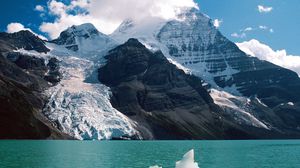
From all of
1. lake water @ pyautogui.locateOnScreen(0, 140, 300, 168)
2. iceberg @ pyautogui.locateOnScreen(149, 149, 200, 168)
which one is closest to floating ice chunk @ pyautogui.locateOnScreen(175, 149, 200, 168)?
iceberg @ pyautogui.locateOnScreen(149, 149, 200, 168)

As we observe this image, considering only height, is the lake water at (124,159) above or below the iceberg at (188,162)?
below

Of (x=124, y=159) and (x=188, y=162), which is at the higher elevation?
(x=188, y=162)

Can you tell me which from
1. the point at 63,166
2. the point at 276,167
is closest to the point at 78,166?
the point at 63,166

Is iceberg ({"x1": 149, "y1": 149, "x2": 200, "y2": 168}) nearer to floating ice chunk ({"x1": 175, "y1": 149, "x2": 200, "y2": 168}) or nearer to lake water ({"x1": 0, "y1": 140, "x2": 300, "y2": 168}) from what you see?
floating ice chunk ({"x1": 175, "y1": 149, "x2": 200, "y2": 168})

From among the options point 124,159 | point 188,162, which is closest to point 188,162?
point 188,162

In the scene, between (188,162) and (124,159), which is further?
(124,159)

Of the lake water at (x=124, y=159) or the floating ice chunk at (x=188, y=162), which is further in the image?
the lake water at (x=124, y=159)

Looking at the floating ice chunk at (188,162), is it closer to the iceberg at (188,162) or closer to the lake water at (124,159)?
the iceberg at (188,162)

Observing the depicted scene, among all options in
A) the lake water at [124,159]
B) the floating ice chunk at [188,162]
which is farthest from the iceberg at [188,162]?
the lake water at [124,159]

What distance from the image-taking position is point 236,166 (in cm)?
8688

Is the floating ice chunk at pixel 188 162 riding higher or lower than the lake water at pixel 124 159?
higher

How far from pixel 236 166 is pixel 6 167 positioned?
138 feet

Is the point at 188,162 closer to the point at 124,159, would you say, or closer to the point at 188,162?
the point at 188,162

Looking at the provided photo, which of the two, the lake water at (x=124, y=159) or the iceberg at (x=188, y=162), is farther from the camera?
the lake water at (x=124, y=159)
